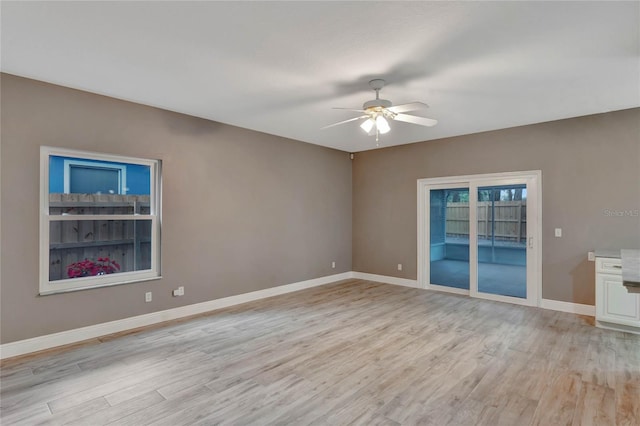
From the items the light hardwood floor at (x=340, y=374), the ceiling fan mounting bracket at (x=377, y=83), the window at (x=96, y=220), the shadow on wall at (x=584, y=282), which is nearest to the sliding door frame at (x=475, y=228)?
→ the shadow on wall at (x=584, y=282)

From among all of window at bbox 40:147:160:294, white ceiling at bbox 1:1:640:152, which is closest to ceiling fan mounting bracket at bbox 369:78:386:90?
white ceiling at bbox 1:1:640:152

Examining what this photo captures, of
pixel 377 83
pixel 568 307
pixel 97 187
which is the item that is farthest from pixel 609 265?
pixel 97 187

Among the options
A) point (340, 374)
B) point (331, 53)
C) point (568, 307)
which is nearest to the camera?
point (331, 53)

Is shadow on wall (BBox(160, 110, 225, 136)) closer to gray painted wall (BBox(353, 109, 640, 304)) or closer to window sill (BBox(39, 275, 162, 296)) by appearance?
window sill (BBox(39, 275, 162, 296))

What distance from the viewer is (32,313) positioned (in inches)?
127

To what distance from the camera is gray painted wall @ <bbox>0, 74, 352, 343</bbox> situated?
3.18m

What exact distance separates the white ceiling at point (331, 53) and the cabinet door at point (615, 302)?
2165 mm

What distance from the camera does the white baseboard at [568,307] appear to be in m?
4.39

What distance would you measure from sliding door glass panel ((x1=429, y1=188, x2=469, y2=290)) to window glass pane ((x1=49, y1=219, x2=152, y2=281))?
15.5ft

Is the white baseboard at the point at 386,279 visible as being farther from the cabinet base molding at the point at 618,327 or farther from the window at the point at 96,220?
the window at the point at 96,220

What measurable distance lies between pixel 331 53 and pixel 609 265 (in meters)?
4.08

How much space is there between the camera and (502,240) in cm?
518

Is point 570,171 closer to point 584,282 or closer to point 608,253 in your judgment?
point 608,253

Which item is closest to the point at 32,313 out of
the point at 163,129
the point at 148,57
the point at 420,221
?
the point at 163,129
